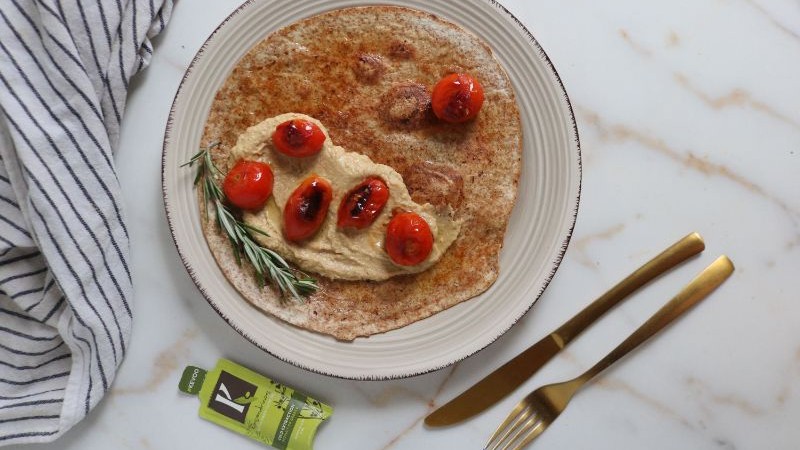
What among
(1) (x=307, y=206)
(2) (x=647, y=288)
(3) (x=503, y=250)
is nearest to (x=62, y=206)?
(1) (x=307, y=206)

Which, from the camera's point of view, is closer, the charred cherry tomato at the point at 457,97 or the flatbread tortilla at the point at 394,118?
the charred cherry tomato at the point at 457,97

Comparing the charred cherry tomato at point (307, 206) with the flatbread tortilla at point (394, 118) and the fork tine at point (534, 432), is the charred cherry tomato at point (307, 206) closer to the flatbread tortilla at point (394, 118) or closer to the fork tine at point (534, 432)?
the flatbread tortilla at point (394, 118)

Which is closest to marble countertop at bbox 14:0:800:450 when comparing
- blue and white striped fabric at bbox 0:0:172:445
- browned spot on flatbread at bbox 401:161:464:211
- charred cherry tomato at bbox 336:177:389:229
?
blue and white striped fabric at bbox 0:0:172:445

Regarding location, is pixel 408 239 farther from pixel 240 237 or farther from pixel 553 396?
pixel 553 396

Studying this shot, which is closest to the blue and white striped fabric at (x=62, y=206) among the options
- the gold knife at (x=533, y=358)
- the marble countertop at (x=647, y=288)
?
the marble countertop at (x=647, y=288)

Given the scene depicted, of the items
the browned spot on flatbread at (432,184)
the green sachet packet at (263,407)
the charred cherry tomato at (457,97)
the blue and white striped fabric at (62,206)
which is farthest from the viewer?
the green sachet packet at (263,407)

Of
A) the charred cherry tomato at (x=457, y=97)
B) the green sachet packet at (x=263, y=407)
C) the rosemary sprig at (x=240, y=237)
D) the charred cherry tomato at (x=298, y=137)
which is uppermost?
the charred cherry tomato at (x=457, y=97)
